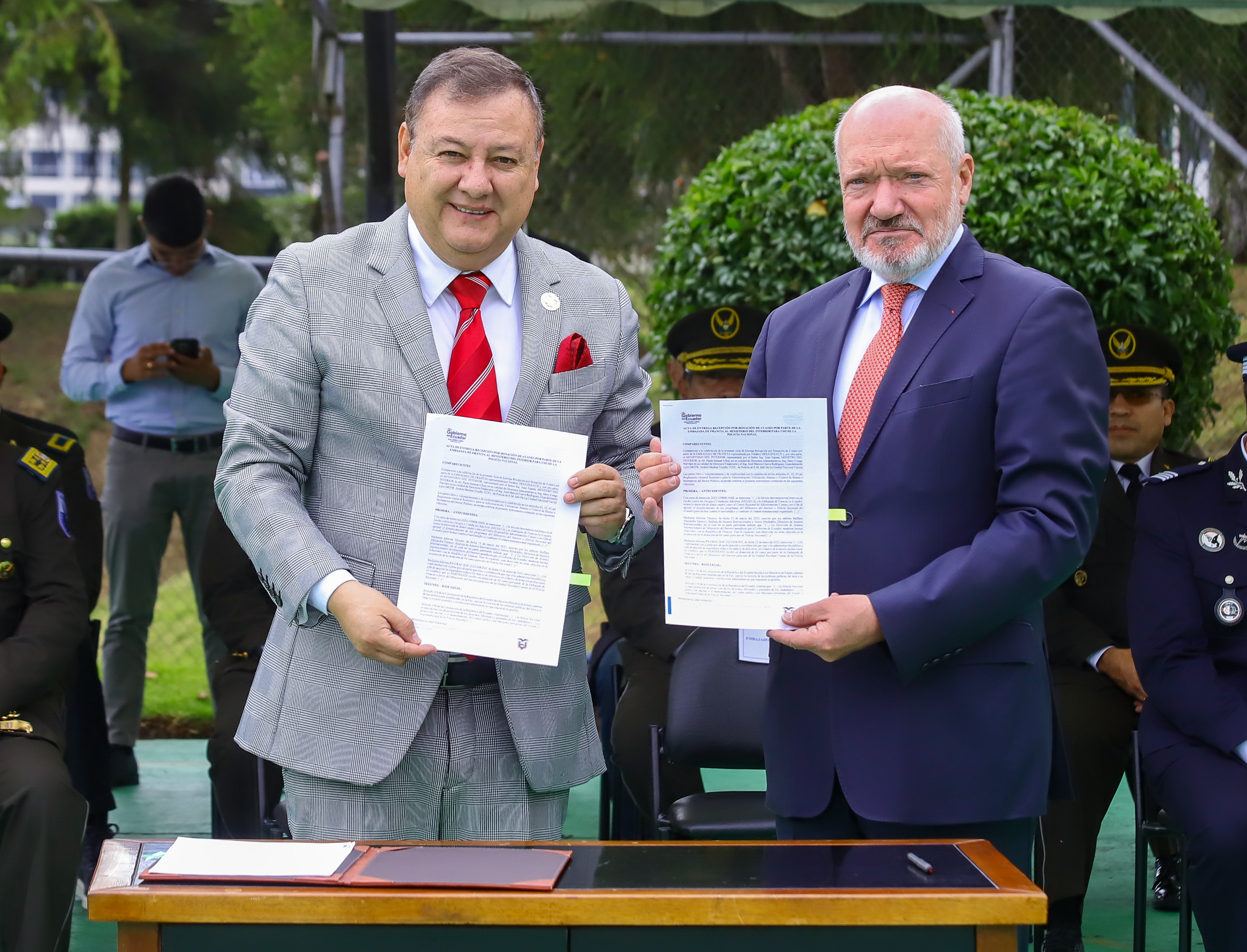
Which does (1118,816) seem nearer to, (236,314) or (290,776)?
(290,776)

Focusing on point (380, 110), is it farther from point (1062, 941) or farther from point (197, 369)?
point (1062, 941)

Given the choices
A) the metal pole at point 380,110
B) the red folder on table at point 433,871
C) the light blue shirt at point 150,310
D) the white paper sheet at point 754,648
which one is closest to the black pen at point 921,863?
the red folder on table at point 433,871

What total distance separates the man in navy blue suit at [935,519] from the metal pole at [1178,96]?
4.93 metres

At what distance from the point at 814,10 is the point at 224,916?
391 cm

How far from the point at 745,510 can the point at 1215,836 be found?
5.19 ft

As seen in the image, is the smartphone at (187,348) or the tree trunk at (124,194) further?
the tree trunk at (124,194)

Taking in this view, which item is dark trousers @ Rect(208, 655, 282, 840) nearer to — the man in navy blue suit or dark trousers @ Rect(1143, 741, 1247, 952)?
the man in navy blue suit

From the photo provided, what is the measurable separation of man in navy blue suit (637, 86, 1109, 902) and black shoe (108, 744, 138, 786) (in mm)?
4003

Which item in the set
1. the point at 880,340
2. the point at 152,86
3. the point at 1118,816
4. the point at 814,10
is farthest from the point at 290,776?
the point at 152,86

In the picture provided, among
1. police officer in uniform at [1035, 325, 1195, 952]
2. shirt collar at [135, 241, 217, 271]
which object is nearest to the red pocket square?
police officer in uniform at [1035, 325, 1195, 952]

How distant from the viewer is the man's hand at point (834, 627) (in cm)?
233

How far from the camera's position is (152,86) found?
Answer: 14.7m

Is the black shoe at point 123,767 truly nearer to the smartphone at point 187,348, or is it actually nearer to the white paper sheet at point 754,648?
the smartphone at point 187,348

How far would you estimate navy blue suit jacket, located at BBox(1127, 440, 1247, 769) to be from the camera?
341 centimetres
